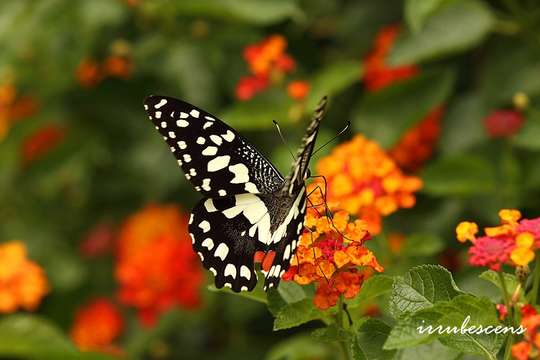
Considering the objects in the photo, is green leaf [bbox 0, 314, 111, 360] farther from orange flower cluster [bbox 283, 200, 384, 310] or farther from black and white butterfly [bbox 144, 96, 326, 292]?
orange flower cluster [bbox 283, 200, 384, 310]

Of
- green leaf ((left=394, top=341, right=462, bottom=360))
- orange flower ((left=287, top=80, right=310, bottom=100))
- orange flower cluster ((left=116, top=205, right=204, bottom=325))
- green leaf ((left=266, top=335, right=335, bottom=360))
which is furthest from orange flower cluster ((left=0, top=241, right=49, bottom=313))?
green leaf ((left=394, top=341, right=462, bottom=360))

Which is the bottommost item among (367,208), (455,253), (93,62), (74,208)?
(455,253)

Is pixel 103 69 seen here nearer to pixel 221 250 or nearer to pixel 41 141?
pixel 41 141

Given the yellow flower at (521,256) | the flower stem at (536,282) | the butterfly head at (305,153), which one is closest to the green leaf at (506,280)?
the flower stem at (536,282)

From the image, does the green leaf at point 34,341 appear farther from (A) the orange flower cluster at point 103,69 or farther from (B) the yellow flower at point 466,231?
(B) the yellow flower at point 466,231


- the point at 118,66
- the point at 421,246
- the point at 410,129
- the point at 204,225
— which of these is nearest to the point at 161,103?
the point at 204,225

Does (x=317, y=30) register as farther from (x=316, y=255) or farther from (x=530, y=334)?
(x=530, y=334)

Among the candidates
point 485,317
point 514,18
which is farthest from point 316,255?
point 514,18
